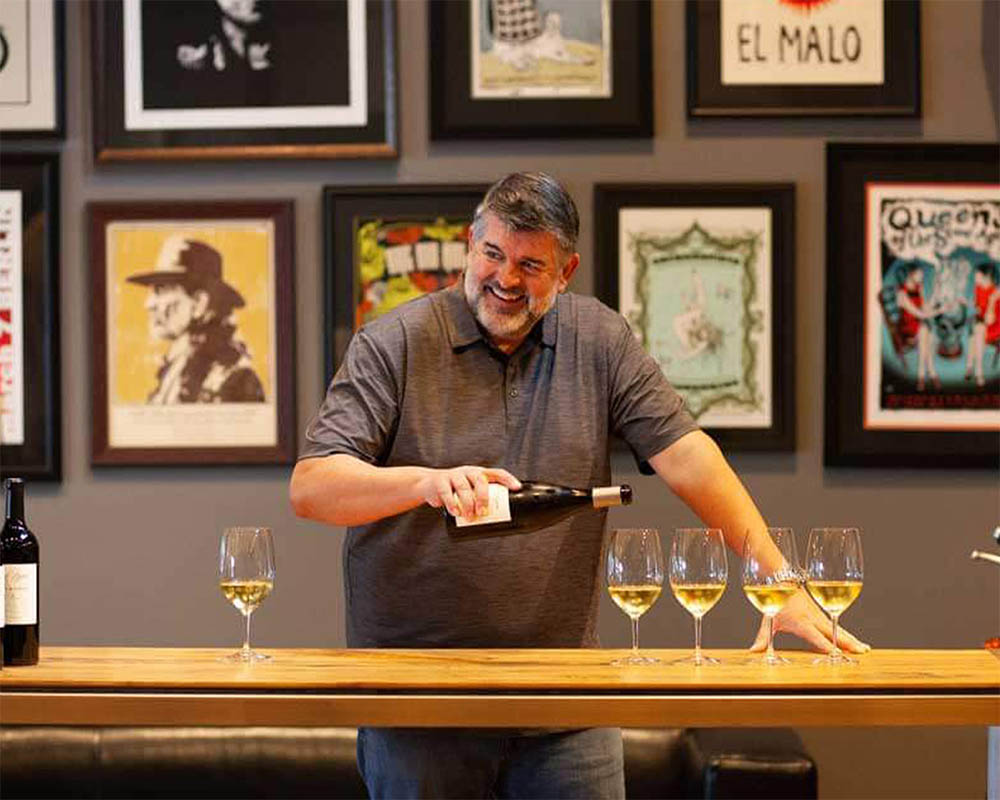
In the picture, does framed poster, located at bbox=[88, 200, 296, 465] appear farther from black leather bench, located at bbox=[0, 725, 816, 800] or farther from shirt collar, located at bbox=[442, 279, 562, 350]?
shirt collar, located at bbox=[442, 279, 562, 350]

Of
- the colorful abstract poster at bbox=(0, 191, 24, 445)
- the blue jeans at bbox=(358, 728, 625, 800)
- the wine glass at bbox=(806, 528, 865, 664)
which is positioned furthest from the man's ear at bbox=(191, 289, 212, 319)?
the wine glass at bbox=(806, 528, 865, 664)

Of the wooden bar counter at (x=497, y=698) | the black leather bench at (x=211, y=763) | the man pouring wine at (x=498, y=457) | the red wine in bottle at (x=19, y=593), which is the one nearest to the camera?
the wooden bar counter at (x=497, y=698)

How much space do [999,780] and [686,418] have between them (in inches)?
36.7

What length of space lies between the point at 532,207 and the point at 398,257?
1314 millimetres

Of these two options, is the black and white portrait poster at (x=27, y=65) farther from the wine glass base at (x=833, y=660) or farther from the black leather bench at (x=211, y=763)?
the wine glass base at (x=833, y=660)

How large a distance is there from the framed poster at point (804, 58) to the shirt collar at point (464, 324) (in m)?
1.29

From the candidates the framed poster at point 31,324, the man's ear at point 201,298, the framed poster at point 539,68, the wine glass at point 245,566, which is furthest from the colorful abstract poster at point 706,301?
the wine glass at point 245,566

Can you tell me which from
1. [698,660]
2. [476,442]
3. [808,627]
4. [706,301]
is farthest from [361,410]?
[706,301]

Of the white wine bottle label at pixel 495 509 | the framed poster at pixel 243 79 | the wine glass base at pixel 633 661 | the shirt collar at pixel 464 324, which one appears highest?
the framed poster at pixel 243 79

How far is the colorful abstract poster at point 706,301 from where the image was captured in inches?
159

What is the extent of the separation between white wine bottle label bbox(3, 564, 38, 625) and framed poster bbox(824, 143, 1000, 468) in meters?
2.30

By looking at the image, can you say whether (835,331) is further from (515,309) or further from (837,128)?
(515,309)

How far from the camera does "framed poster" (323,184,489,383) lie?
404cm

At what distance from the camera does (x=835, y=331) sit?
4039mm
